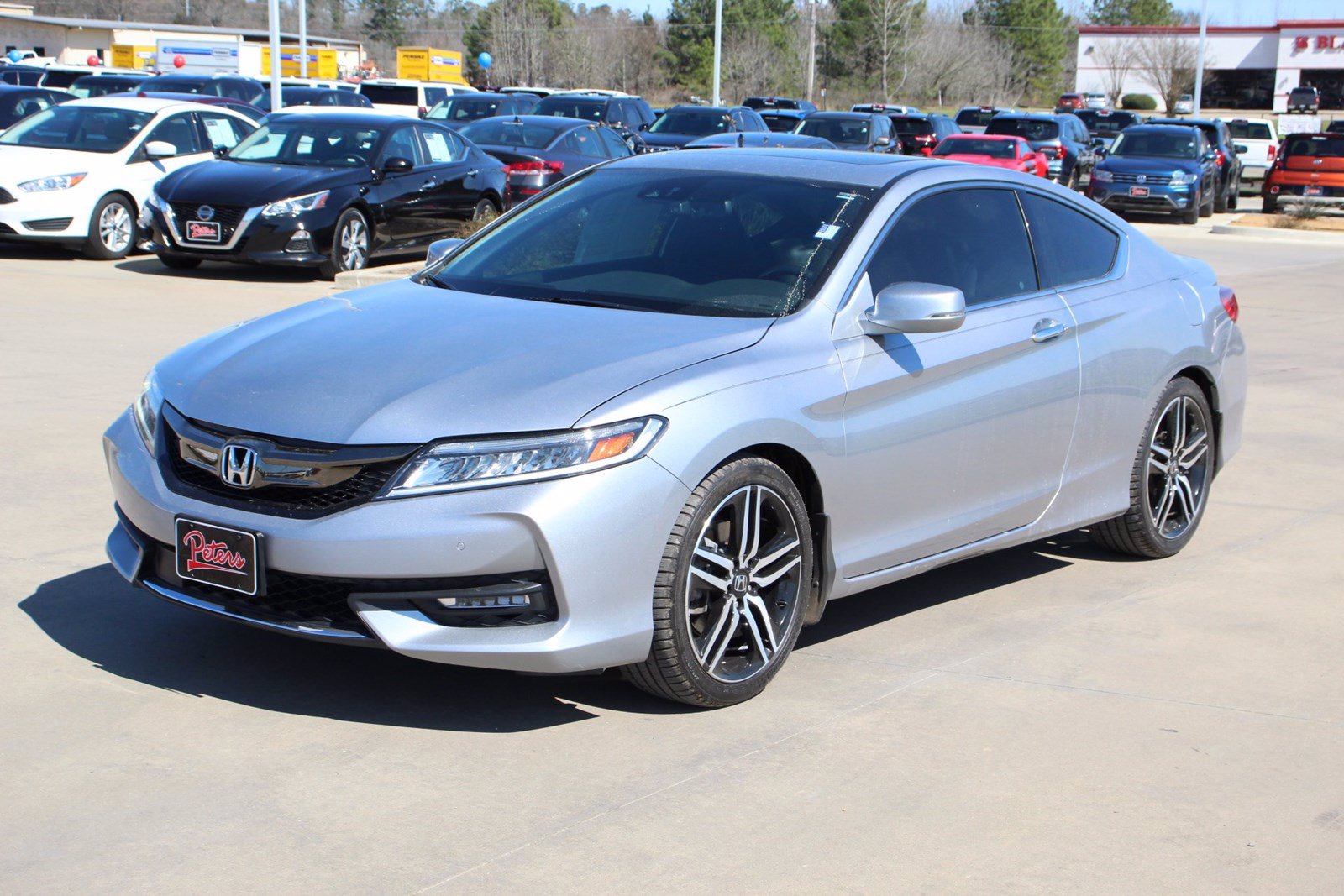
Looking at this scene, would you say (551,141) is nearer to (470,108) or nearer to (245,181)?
(245,181)

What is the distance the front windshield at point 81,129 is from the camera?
53.1 feet

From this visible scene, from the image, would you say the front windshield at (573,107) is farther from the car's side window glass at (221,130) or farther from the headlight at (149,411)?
the headlight at (149,411)

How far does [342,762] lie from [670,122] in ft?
82.1

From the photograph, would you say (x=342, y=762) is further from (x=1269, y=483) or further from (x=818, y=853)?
(x=1269, y=483)

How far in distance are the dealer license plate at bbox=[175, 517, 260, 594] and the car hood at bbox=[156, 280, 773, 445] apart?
295 millimetres

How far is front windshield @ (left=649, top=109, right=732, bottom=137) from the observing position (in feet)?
92.1

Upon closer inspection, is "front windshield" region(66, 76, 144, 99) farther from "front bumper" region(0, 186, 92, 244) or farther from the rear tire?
the rear tire

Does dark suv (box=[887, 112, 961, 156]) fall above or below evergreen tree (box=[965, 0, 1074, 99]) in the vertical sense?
below

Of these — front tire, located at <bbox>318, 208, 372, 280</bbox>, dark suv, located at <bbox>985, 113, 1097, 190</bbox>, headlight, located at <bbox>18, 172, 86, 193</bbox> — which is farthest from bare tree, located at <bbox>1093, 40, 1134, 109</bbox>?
headlight, located at <bbox>18, 172, 86, 193</bbox>

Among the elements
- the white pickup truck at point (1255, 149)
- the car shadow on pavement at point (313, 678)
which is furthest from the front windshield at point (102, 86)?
the white pickup truck at point (1255, 149)

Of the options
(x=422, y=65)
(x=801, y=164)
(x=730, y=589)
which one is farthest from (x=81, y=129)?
(x=422, y=65)

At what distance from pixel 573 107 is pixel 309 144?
587 inches

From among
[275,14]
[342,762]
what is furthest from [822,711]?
[275,14]

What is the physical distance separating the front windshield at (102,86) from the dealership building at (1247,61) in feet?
211
